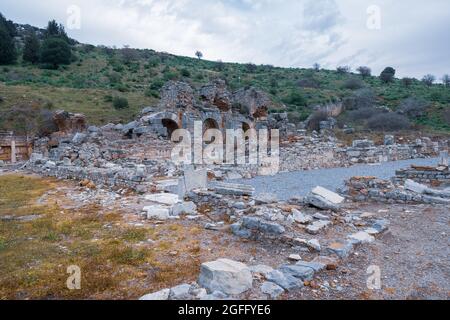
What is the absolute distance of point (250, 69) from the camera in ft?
179

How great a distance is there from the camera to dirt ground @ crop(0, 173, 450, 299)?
153 inches

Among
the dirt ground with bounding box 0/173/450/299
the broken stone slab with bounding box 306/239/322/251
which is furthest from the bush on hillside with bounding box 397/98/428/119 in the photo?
the broken stone slab with bounding box 306/239/322/251

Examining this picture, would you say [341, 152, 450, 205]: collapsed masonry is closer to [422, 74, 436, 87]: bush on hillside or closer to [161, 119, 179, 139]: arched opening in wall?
[161, 119, 179, 139]: arched opening in wall

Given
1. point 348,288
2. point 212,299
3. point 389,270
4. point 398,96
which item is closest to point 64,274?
point 212,299

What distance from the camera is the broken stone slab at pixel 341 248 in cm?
481

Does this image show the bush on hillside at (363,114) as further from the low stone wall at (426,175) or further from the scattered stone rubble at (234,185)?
the low stone wall at (426,175)

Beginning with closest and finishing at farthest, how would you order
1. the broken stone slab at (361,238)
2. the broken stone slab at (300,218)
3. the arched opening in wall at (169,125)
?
the broken stone slab at (361,238)
the broken stone slab at (300,218)
the arched opening in wall at (169,125)

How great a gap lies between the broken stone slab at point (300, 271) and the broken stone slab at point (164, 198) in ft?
15.9

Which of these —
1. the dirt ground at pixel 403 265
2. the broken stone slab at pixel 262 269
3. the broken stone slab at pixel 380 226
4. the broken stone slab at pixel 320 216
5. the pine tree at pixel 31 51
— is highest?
the pine tree at pixel 31 51

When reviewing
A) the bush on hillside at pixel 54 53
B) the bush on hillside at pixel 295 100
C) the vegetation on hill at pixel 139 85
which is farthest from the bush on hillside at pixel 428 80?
the bush on hillside at pixel 54 53

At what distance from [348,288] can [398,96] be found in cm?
4475

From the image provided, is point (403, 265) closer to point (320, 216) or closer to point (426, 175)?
point (320, 216)

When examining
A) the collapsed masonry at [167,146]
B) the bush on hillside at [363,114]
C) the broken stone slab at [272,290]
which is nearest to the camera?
the broken stone slab at [272,290]

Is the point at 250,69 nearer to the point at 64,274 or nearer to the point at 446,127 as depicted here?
the point at 446,127
